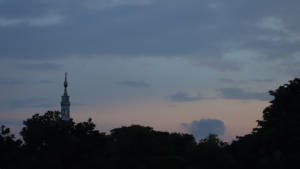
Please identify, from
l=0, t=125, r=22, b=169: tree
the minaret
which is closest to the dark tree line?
l=0, t=125, r=22, b=169: tree

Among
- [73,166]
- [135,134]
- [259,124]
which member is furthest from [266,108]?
[73,166]

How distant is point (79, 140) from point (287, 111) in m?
26.5

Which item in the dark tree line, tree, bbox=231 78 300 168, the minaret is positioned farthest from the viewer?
the minaret

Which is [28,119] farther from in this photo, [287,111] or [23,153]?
[287,111]

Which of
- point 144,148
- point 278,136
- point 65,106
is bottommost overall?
point 278,136

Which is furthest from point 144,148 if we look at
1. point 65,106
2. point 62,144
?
point 65,106

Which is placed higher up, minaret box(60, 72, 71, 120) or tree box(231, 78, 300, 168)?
minaret box(60, 72, 71, 120)

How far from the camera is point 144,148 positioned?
63.8 meters

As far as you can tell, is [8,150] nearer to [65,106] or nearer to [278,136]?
[278,136]

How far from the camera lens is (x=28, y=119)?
70625 mm

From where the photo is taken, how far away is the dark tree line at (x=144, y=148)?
45.1 metres

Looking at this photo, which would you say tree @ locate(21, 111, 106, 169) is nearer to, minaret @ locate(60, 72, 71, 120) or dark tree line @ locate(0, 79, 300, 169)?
dark tree line @ locate(0, 79, 300, 169)

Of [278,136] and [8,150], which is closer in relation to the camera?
[278,136]

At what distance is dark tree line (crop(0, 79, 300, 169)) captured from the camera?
45062 mm
